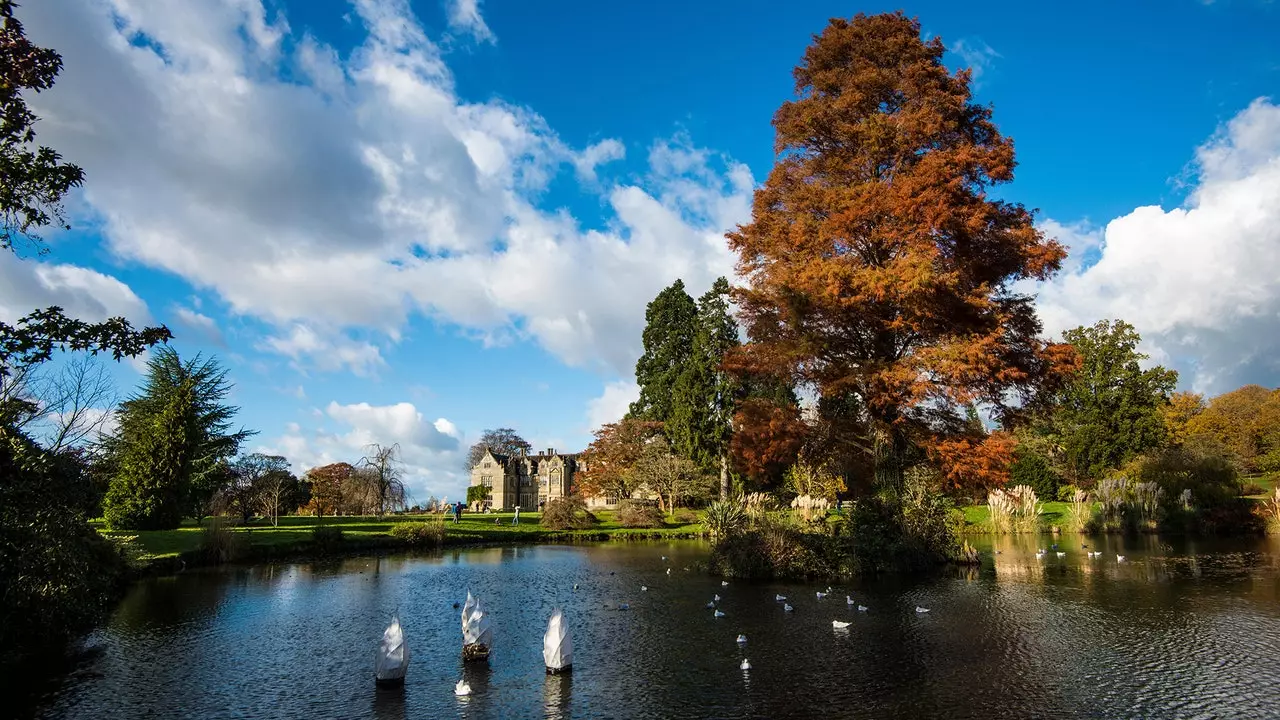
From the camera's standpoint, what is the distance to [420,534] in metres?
33.0

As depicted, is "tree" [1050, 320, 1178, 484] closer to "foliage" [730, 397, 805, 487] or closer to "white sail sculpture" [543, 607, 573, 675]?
"foliage" [730, 397, 805, 487]

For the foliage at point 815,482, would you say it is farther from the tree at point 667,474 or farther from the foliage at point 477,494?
the foliage at point 477,494

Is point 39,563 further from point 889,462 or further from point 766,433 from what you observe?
point 889,462

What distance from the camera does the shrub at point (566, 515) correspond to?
40906 millimetres

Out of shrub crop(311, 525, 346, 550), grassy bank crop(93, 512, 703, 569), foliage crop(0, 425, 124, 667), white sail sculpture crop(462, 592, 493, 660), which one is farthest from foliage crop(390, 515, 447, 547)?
white sail sculpture crop(462, 592, 493, 660)

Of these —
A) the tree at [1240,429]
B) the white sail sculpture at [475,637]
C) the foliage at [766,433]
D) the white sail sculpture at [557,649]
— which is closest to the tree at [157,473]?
the foliage at [766,433]

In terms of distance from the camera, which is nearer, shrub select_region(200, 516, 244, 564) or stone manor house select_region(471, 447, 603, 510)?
shrub select_region(200, 516, 244, 564)

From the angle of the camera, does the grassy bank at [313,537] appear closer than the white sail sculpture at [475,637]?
No

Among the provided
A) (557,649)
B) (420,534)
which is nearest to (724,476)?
(420,534)

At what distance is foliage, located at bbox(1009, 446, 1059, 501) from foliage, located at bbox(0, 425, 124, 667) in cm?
5702

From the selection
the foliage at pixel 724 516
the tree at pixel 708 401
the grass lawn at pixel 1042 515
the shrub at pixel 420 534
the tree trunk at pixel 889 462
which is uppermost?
the tree at pixel 708 401

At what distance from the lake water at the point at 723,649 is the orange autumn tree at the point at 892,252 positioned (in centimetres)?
564

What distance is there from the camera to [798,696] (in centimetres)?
855

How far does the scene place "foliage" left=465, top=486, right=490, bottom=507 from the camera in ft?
278
